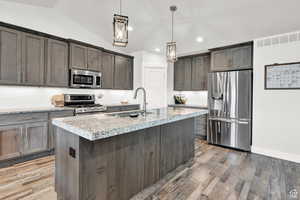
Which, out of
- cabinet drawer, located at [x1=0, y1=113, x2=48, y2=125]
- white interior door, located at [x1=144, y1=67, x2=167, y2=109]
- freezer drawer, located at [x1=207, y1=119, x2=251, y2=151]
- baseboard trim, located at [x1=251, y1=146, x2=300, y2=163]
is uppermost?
white interior door, located at [x1=144, y1=67, x2=167, y2=109]

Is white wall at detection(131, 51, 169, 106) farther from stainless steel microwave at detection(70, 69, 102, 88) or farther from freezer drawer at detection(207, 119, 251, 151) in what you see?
freezer drawer at detection(207, 119, 251, 151)

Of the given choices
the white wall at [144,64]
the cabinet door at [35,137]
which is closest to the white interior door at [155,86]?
the white wall at [144,64]

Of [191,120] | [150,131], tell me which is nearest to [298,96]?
[191,120]

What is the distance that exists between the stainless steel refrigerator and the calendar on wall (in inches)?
14.5

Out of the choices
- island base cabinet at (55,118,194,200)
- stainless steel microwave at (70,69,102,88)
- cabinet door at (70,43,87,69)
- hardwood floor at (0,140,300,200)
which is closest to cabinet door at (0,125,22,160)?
hardwood floor at (0,140,300,200)

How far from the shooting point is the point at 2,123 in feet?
8.79

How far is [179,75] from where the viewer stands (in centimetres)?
575

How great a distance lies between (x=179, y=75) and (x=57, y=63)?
397 cm

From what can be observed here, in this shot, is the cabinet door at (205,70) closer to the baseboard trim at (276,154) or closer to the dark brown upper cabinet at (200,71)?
the dark brown upper cabinet at (200,71)

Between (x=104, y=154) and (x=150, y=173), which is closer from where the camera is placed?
(x=104, y=154)

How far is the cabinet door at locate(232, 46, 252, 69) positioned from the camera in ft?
12.6

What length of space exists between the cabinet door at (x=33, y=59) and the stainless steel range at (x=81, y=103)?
69cm

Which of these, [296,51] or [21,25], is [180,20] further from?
[21,25]

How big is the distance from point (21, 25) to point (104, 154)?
11.8ft
